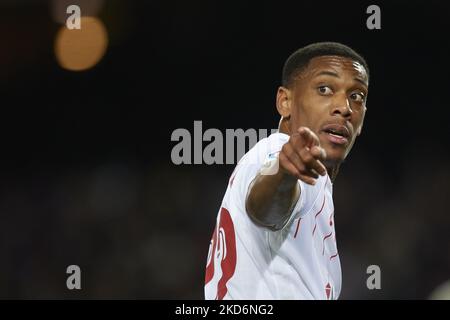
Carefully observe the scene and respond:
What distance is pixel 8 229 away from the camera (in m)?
5.93

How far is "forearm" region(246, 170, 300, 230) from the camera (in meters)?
2.19

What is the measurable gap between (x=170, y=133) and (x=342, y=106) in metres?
3.12

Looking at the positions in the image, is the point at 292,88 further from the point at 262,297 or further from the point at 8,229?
the point at 8,229

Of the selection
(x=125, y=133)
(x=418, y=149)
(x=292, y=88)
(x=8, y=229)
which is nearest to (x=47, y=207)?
(x=8, y=229)

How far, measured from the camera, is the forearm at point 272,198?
7.18 feet

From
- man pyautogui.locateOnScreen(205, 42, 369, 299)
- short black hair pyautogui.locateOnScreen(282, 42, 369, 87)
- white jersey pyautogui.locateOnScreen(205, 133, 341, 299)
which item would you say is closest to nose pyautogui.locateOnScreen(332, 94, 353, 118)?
man pyautogui.locateOnScreen(205, 42, 369, 299)

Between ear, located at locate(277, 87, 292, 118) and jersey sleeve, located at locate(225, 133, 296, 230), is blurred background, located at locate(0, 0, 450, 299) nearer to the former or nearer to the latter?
ear, located at locate(277, 87, 292, 118)

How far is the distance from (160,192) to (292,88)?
3060 mm

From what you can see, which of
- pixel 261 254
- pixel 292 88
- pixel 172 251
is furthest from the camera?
pixel 172 251

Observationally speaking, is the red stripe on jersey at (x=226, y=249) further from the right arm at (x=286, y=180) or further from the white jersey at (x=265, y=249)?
the right arm at (x=286, y=180)

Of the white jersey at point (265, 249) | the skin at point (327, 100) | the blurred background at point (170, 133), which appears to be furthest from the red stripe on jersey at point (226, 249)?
the blurred background at point (170, 133)

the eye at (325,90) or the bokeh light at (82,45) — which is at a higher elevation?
the bokeh light at (82,45)

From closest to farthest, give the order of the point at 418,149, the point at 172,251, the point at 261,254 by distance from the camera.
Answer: the point at 261,254 → the point at 172,251 → the point at 418,149

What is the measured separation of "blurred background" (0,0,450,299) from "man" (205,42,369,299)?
283 cm
